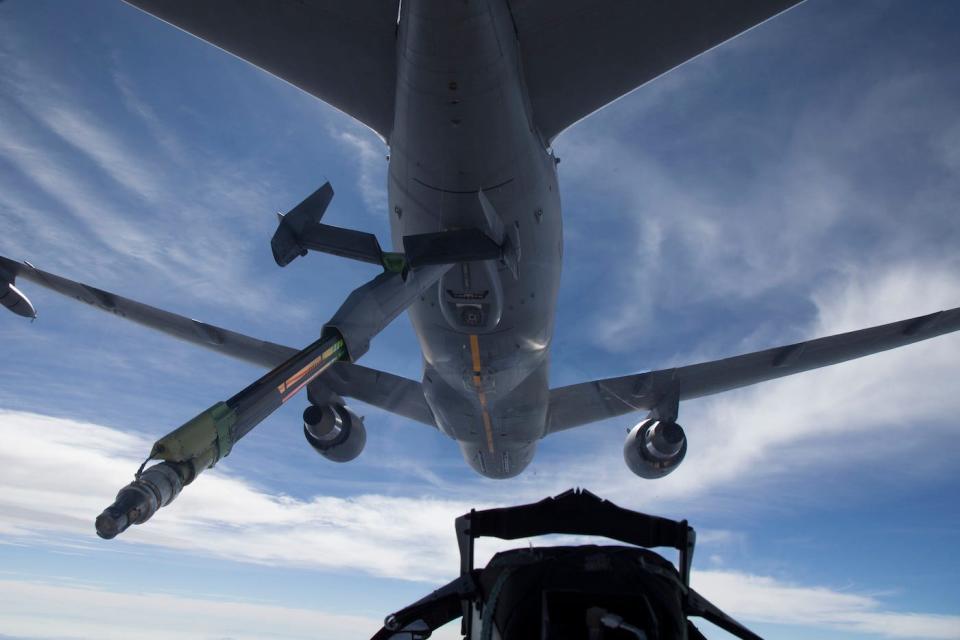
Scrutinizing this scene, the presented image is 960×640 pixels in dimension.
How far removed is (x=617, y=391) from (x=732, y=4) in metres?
9.99

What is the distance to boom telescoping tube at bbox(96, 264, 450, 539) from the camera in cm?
341

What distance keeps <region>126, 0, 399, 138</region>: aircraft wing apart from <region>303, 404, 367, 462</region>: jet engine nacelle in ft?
27.0

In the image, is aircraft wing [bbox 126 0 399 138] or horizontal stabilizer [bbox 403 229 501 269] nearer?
horizontal stabilizer [bbox 403 229 501 269]

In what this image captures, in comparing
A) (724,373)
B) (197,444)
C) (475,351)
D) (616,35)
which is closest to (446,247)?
(197,444)

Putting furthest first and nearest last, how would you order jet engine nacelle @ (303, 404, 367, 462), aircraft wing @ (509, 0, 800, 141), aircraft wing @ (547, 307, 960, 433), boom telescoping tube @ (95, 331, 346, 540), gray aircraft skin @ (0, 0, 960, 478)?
jet engine nacelle @ (303, 404, 367, 462)
aircraft wing @ (547, 307, 960, 433)
aircraft wing @ (509, 0, 800, 141)
gray aircraft skin @ (0, 0, 960, 478)
boom telescoping tube @ (95, 331, 346, 540)

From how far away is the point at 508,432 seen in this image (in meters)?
15.3

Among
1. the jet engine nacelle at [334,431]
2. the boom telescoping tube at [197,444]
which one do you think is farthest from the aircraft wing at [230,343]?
the boom telescoping tube at [197,444]

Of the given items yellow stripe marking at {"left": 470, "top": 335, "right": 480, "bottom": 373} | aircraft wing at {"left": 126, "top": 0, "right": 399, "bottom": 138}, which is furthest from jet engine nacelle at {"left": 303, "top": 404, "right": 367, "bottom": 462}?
aircraft wing at {"left": 126, "top": 0, "right": 399, "bottom": 138}

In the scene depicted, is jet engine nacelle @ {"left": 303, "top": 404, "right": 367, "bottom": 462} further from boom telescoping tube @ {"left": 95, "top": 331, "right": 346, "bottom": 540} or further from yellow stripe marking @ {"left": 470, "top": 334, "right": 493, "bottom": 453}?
boom telescoping tube @ {"left": 95, "top": 331, "right": 346, "bottom": 540}

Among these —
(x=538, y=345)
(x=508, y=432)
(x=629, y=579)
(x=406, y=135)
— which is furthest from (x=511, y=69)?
(x=508, y=432)

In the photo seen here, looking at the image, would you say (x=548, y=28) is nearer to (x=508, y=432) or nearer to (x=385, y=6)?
(x=385, y=6)

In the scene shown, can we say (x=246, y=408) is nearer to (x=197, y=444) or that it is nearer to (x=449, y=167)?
(x=197, y=444)

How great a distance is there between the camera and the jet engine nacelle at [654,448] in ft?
46.2

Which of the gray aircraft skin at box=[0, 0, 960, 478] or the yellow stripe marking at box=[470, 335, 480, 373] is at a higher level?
the gray aircraft skin at box=[0, 0, 960, 478]
